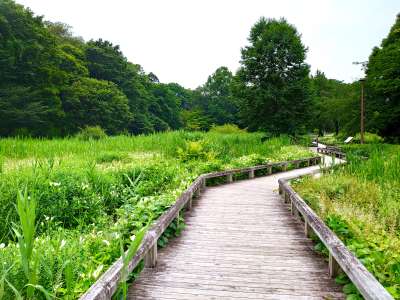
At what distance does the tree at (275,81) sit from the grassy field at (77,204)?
10714 mm

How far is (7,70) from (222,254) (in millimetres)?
32023

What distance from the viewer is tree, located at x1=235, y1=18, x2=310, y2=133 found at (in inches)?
1080

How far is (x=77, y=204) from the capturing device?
6637 millimetres

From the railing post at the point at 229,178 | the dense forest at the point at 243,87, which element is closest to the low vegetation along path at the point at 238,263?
the railing post at the point at 229,178

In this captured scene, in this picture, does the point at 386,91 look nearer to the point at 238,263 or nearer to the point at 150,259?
the point at 238,263

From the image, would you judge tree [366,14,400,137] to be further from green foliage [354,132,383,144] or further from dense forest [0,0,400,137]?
green foliage [354,132,383,144]

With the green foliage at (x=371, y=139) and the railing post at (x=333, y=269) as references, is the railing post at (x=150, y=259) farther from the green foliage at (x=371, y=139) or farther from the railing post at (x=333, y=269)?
the green foliage at (x=371, y=139)

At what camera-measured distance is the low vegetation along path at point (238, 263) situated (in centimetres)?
354

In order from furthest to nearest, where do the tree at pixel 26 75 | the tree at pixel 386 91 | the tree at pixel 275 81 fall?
the tree at pixel 26 75
the tree at pixel 275 81
the tree at pixel 386 91

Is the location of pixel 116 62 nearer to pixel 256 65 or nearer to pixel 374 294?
pixel 256 65

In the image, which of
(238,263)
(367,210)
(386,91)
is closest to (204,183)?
(367,210)

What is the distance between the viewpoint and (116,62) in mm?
47188

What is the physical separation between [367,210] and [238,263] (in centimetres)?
355

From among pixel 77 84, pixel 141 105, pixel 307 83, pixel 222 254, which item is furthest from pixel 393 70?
pixel 141 105
